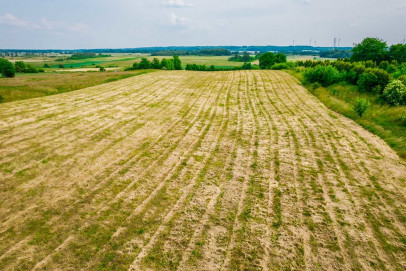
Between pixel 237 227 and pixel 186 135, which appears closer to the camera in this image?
pixel 237 227

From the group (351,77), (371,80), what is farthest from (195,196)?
(351,77)

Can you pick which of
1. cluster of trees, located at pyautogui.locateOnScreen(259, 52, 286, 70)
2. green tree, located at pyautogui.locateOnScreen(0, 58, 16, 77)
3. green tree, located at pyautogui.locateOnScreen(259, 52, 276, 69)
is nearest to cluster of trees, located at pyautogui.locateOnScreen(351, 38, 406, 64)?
cluster of trees, located at pyautogui.locateOnScreen(259, 52, 286, 70)

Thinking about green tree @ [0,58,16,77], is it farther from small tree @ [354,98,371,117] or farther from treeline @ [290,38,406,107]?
small tree @ [354,98,371,117]

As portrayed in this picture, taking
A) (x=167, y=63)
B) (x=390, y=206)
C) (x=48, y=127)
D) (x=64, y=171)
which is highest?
(x=167, y=63)

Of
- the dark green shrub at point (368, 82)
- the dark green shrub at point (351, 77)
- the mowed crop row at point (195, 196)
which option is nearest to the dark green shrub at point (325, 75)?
the dark green shrub at point (351, 77)

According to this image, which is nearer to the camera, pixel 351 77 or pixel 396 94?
pixel 396 94

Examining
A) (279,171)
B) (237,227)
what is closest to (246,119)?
(279,171)

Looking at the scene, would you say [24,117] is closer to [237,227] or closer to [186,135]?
[186,135]

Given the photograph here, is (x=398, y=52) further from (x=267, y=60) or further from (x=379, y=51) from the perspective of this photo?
(x=267, y=60)
